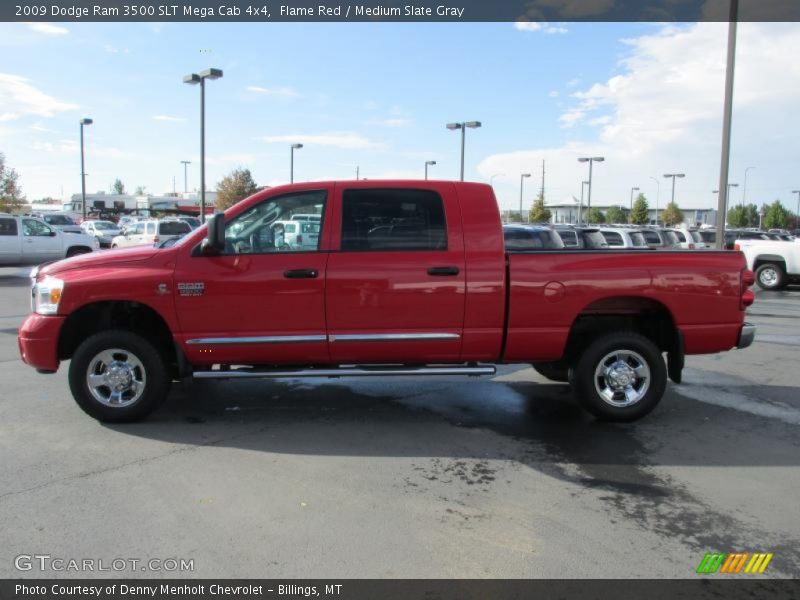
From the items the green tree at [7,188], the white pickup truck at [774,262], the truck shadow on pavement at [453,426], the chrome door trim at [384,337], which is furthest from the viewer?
the green tree at [7,188]

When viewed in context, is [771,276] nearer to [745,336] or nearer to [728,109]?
[728,109]

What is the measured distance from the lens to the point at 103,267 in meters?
5.36

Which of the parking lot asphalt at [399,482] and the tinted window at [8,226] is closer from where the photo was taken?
the parking lot asphalt at [399,482]

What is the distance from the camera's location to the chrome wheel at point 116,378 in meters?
5.38

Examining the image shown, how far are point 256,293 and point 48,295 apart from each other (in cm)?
175

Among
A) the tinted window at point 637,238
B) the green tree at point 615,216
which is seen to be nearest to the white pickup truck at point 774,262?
the tinted window at point 637,238

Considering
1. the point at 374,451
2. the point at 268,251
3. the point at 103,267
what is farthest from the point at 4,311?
the point at 374,451

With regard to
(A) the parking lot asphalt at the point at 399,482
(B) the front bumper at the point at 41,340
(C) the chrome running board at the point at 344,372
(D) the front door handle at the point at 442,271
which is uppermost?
(D) the front door handle at the point at 442,271

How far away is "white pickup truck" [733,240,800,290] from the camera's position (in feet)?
61.1

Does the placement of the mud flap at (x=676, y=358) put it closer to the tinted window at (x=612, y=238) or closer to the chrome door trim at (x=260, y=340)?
the chrome door trim at (x=260, y=340)

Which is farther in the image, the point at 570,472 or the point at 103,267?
the point at 103,267

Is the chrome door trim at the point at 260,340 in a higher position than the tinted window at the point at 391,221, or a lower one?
lower
